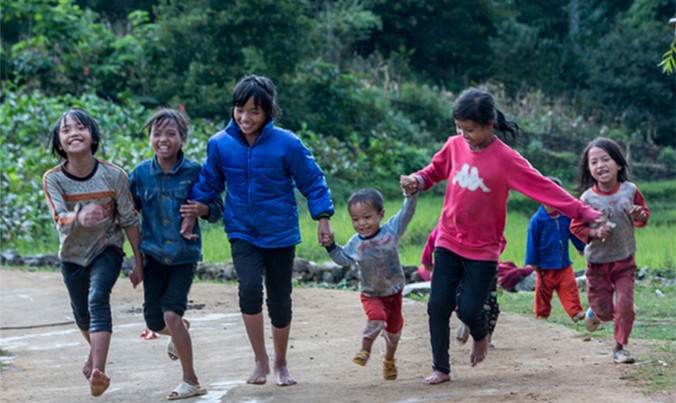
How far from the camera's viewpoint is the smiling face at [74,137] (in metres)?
6.73

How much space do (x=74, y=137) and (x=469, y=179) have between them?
7.44 ft

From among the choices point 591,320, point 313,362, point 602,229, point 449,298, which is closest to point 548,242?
point 591,320

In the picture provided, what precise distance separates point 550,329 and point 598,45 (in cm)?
2275

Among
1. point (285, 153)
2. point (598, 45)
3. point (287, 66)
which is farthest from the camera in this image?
point (598, 45)

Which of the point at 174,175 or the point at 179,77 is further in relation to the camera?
the point at 179,77

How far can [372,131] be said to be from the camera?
22.7 m

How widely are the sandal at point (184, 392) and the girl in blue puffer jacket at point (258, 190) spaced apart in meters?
0.37

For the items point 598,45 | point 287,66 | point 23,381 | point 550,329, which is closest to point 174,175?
point 23,381

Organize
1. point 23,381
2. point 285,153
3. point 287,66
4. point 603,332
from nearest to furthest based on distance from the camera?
point 285,153
point 23,381
point 603,332
point 287,66

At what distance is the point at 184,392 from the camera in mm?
6762

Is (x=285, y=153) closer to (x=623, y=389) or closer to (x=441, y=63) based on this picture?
(x=623, y=389)

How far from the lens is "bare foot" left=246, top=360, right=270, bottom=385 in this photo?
23.0ft

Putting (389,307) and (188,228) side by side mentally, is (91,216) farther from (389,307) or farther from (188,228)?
(389,307)

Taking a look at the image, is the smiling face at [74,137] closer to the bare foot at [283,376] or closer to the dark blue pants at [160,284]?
the dark blue pants at [160,284]
